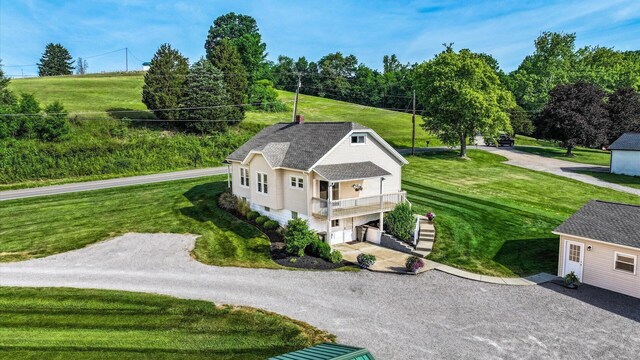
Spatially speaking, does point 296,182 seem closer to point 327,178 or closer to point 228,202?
point 327,178

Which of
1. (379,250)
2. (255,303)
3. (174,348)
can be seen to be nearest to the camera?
(174,348)

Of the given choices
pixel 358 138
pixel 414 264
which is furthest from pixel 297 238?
pixel 358 138

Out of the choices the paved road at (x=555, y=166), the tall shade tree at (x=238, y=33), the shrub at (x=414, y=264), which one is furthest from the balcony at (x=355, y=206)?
the tall shade tree at (x=238, y=33)

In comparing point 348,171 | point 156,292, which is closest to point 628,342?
point 348,171

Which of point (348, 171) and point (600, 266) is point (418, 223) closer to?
point (348, 171)

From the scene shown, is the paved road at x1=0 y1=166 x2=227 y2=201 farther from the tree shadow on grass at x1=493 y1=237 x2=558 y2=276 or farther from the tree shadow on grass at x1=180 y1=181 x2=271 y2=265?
the tree shadow on grass at x1=493 y1=237 x2=558 y2=276

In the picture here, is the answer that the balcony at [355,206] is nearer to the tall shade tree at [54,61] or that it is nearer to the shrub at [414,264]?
the shrub at [414,264]
